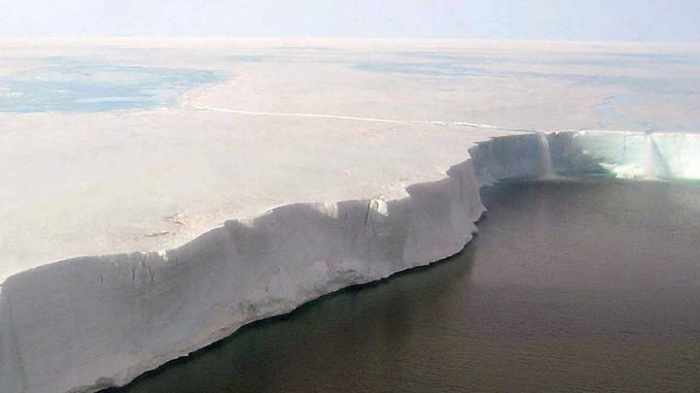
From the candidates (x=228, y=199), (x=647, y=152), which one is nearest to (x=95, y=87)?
(x=228, y=199)

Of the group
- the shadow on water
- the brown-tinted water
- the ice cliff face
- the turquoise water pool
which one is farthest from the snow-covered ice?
the turquoise water pool

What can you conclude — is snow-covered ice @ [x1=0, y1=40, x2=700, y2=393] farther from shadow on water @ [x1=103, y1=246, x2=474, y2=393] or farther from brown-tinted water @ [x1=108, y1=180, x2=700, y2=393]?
brown-tinted water @ [x1=108, y1=180, x2=700, y2=393]

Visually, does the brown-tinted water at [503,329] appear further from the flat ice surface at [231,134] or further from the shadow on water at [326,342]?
the flat ice surface at [231,134]

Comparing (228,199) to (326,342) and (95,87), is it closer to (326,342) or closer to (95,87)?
(326,342)

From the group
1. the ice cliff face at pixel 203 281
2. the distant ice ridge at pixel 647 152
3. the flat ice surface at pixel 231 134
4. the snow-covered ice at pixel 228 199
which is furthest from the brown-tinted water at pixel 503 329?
the distant ice ridge at pixel 647 152

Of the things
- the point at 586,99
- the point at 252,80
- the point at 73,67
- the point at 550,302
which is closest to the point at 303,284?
the point at 550,302

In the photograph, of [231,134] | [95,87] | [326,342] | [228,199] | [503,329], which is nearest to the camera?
[326,342]
